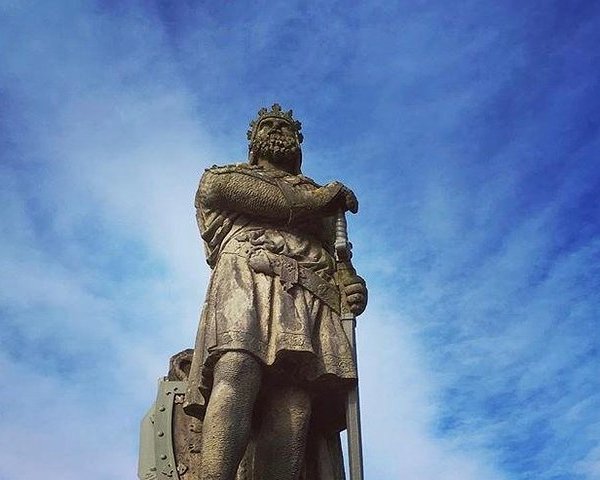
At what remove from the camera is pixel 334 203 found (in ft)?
24.6

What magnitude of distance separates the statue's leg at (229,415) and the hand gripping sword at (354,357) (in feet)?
2.66

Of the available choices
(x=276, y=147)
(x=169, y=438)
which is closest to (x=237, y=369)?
(x=169, y=438)

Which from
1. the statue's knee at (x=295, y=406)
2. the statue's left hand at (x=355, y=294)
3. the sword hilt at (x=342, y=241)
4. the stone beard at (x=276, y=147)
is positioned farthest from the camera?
the stone beard at (x=276, y=147)

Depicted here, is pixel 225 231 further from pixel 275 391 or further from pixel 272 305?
pixel 275 391

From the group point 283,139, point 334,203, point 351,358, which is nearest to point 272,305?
point 351,358

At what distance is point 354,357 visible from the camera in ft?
22.5

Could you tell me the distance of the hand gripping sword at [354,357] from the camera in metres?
6.34

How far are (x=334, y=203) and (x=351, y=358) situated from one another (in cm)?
149

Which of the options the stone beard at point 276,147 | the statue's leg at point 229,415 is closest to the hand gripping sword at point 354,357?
the statue's leg at point 229,415

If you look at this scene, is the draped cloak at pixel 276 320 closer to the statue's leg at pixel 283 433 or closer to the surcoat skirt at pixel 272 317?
the surcoat skirt at pixel 272 317

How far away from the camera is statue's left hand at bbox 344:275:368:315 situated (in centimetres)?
718

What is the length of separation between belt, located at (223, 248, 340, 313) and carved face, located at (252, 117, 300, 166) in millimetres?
1255

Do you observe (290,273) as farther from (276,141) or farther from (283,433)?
(276,141)

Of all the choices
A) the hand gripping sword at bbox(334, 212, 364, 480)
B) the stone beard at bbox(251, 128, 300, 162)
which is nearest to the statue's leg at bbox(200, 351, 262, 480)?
the hand gripping sword at bbox(334, 212, 364, 480)
